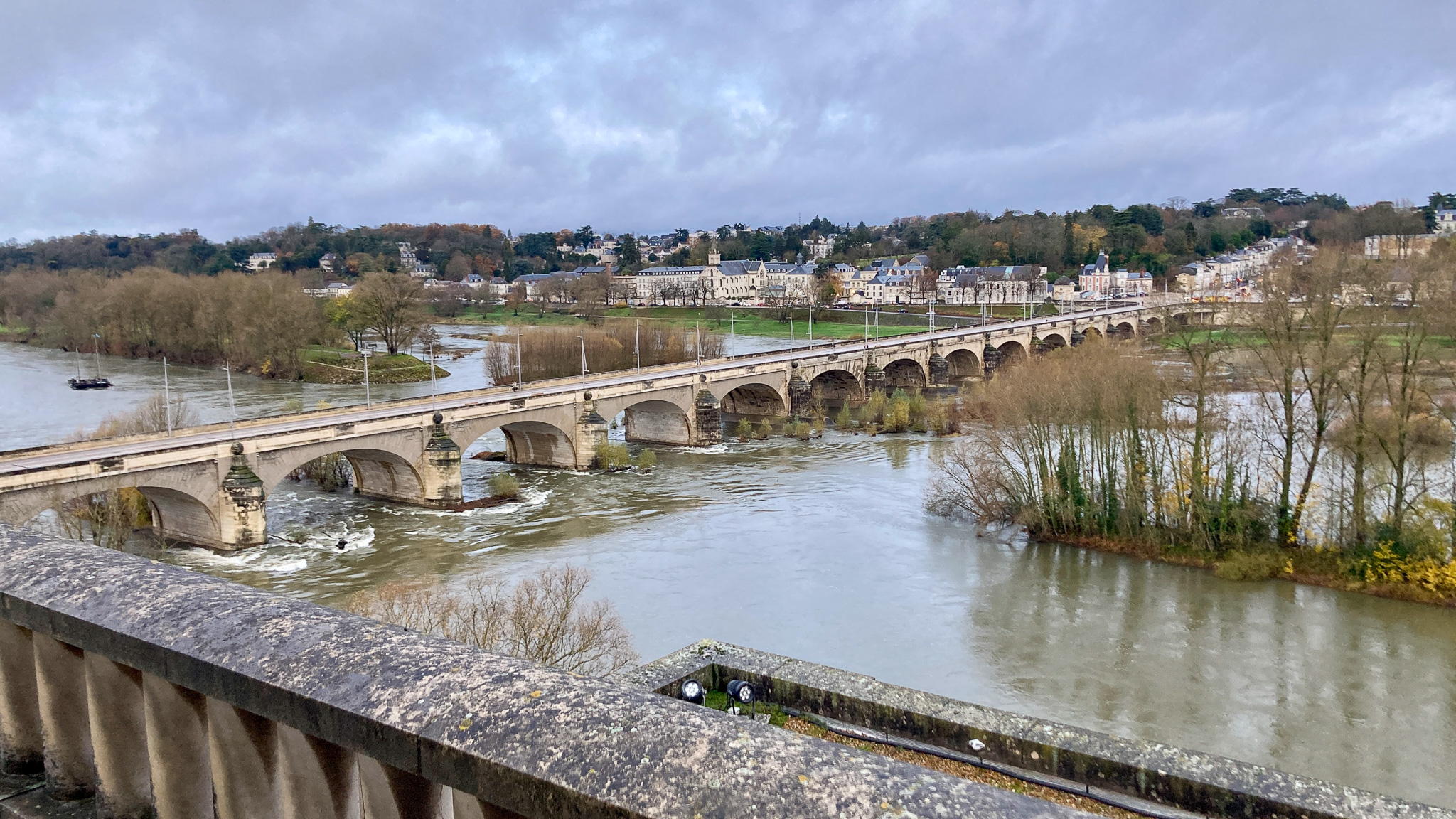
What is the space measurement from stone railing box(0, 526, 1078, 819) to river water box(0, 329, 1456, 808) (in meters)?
14.7

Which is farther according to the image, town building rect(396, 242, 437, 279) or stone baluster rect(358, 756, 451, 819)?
town building rect(396, 242, 437, 279)

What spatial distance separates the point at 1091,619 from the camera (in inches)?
779

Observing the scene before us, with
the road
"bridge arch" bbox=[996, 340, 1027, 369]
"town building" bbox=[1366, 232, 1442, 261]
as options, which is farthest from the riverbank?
"bridge arch" bbox=[996, 340, 1027, 369]

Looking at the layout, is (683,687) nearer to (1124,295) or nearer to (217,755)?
(217,755)

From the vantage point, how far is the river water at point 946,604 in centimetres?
1538

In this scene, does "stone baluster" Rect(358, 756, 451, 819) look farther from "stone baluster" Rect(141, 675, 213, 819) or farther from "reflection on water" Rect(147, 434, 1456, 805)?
"reflection on water" Rect(147, 434, 1456, 805)

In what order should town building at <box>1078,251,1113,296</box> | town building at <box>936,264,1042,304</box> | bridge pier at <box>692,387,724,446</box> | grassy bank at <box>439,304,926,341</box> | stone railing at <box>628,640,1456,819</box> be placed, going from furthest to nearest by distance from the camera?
town building at <box>1078,251,1113,296</box>, town building at <box>936,264,1042,304</box>, grassy bank at <box>439,304,926,341</box>, bridge pier at <box>692,387,724,446</box>, stone railing at <box>628,640,1456,819</box>

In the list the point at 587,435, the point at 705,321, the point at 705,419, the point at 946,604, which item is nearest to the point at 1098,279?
the point at 705,321

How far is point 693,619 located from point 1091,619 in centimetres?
786

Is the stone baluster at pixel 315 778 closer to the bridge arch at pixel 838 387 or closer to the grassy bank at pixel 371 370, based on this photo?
the bridge arch at pixel 838 387

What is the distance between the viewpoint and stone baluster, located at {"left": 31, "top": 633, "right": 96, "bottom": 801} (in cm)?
233

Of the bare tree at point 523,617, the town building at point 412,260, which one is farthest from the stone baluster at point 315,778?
the town building at point 412,260

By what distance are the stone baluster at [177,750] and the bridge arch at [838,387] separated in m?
51.4

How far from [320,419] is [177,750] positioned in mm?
30608
